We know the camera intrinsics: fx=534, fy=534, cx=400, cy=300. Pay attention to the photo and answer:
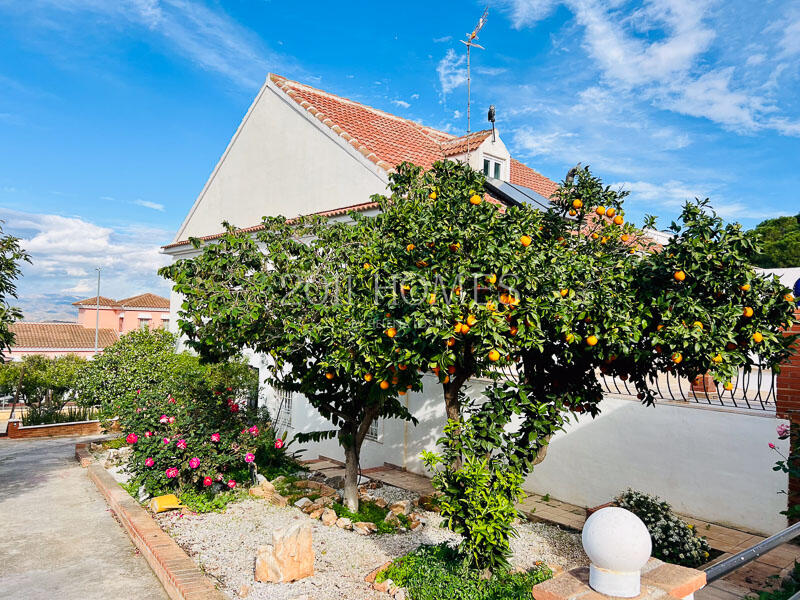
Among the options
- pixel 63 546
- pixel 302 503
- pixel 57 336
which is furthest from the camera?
pixel 57 336

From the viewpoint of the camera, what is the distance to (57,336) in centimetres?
4759

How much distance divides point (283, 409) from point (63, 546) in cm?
771

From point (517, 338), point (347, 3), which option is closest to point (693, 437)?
point (517, 338)

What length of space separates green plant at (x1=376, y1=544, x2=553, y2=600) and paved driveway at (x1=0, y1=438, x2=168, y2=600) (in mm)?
2895

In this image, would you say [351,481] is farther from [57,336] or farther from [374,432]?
[57,336]

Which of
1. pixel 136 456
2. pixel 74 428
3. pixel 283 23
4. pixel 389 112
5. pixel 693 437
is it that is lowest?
pixel 74 428

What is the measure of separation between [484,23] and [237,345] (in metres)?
5.86

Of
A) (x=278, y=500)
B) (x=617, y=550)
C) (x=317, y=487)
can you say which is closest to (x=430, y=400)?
(x=317, y=487)

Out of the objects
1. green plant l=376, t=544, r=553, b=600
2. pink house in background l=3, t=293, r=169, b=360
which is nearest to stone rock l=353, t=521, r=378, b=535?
green plant l=376, t=544, r=553, b=600

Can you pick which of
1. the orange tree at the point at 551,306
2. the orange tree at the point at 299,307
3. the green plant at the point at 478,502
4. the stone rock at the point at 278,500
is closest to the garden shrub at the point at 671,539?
the orange tree at the point at 551,306

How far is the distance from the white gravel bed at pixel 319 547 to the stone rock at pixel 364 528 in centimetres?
12

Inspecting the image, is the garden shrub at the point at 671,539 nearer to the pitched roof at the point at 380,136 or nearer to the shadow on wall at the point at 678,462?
the shadow on wall at the point at 678,462

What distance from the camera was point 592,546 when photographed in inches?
110

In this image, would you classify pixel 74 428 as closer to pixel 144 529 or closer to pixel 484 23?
pixel 144 529
